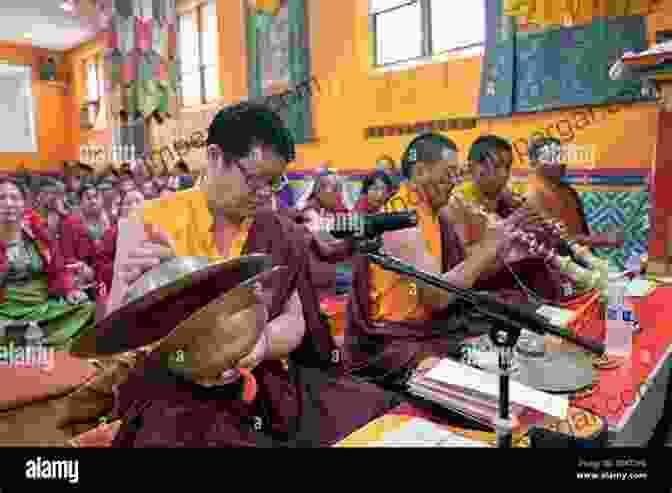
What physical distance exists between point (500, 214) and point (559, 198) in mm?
255

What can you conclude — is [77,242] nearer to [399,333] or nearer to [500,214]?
[399,333]

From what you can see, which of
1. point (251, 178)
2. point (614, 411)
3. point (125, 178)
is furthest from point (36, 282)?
point (614, 411)

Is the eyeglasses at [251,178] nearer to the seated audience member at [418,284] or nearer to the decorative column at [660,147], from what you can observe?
the seated audience member at [418,284]

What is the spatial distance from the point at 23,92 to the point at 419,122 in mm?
1118

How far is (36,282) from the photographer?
1.80 m

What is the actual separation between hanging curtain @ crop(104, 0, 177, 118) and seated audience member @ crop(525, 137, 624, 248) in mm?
1283

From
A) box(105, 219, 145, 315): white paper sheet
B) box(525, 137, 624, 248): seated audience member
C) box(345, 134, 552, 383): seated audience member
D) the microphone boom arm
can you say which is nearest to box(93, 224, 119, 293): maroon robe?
box(105, 219, 145, 315): white paper sheet

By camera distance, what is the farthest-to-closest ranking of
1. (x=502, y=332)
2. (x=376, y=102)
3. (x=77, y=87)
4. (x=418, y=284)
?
(x=376, y=102) → (x=418, y=284) → (x=77, y=87) → (x=502, y=332)

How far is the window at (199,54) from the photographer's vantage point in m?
1.42

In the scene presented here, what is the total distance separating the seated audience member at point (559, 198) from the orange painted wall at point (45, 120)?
4.90 ft

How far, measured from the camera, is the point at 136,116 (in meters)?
1.32

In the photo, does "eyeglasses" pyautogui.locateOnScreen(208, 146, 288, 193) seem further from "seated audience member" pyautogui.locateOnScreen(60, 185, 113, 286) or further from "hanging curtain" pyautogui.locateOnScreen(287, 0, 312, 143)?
"seated audience member" pyautogui.locateOnScreen(60, 185, 113, 286)

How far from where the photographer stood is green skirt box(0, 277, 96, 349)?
169 centimetres
